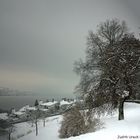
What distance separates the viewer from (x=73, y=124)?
10797 mm

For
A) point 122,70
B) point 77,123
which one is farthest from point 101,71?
point 77,123

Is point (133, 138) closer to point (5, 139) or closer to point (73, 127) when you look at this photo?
point (73, 127)

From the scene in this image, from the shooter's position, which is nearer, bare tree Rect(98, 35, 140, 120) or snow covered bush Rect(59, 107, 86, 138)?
bare tree Rect(98, 35, 140, 120)

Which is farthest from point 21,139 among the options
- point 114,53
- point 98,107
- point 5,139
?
point 114,53

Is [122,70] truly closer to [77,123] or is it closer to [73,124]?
[77,123]

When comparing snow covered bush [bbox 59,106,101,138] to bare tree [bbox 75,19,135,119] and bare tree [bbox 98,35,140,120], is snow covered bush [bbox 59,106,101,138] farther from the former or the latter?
bare tree [bbox 98,35,140,120]

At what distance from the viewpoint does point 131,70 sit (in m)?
8.98

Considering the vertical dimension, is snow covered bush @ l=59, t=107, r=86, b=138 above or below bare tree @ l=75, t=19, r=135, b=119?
below

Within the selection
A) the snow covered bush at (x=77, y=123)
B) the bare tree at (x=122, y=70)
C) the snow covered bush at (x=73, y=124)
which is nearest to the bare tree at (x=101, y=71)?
the bare tree at (x=122, y=70)

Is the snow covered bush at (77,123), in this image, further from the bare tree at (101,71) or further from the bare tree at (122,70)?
the bare tree at (122,70)

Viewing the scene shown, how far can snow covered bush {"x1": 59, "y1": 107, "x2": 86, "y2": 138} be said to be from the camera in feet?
34.7

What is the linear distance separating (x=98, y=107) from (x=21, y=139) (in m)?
6.01

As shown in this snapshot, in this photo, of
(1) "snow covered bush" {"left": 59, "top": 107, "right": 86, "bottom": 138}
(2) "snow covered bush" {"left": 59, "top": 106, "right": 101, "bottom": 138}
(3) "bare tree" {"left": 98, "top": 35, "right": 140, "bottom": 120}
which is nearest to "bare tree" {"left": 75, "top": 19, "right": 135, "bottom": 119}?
(3) "bare tree" {"left": 98, "top": 35, "right": 140, "bottom": 120}

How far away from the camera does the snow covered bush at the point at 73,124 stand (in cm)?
1056
